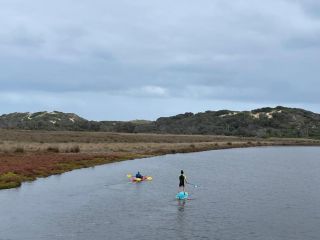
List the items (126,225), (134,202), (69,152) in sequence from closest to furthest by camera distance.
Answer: (126,225)
(134,202)
(69,152)

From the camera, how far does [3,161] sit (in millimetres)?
76562

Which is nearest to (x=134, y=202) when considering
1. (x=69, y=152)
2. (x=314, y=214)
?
(x=314, y=214)

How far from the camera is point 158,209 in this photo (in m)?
45.3

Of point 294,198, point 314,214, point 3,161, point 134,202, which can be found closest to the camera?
point 314,214

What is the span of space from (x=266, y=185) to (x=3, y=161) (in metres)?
39.8

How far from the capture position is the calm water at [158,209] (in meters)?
36.2

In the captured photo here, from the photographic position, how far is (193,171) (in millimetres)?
81812

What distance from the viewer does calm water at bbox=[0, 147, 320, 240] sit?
36.2 metres

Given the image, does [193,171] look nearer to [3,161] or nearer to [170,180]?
[170,180]

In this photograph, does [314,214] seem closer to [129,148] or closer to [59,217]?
[59,217]

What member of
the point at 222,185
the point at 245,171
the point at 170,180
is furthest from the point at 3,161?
the point at 245,171

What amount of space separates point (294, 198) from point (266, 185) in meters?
11.2

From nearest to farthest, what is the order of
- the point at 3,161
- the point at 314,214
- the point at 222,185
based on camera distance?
the point at 314,214, the point at 222,185, the point at 3,161

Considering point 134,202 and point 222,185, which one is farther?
point 222,185
